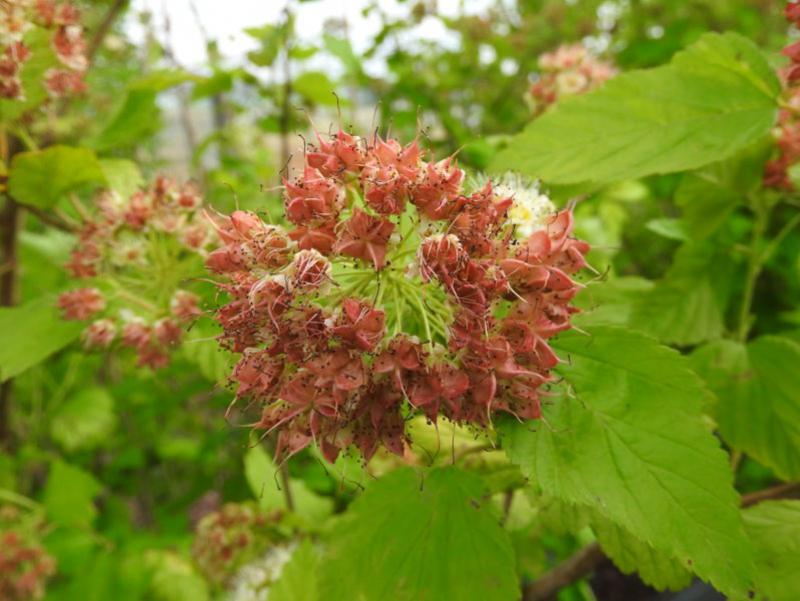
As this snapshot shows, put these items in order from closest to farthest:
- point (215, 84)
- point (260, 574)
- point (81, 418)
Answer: point (260, 574) → point (215, 84) → point (81, 418)

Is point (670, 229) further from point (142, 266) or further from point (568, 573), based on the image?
point (142, 266)

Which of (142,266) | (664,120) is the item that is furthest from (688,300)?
(142,266)

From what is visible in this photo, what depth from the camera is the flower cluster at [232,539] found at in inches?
56.6

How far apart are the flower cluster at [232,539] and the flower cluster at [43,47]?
0.96 m

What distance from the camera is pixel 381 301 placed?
74 cm

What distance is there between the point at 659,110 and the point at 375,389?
60cm

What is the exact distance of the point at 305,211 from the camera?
70 cm

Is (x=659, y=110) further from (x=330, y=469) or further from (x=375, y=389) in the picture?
(x=330, y=469)

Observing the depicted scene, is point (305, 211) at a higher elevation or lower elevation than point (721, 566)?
higher

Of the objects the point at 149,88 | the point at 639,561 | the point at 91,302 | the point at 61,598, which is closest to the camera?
the point at 639,561

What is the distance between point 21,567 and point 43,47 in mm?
1387

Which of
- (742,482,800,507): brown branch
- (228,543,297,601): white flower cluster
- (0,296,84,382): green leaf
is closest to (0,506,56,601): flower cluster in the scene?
(228,543,297,601): white flower cluster

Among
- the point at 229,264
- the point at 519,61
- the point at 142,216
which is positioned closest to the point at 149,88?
the point at 142,216

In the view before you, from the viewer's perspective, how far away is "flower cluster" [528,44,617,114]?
164cm
